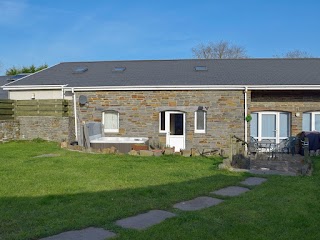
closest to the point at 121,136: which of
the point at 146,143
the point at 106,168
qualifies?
the point at 146,143

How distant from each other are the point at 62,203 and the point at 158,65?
16573mm

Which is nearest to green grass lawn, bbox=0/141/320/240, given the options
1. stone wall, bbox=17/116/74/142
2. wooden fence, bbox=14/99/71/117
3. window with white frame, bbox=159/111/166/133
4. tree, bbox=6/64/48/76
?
window with white frame, bbox=159/111/166/133

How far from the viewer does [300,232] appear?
5441 mm

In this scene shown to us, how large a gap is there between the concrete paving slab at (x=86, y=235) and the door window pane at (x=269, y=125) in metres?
14.9

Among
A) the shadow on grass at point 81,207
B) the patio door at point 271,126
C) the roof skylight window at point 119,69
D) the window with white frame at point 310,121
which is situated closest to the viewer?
the shadow on grass at point 81,207

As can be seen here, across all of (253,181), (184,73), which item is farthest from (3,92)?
(253,181)

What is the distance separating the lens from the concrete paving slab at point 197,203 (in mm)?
6688

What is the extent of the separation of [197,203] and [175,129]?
11.3 m

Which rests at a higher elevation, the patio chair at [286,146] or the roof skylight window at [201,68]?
the roof skylight window at [201,68]

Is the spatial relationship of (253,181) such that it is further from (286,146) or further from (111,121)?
(111,121)

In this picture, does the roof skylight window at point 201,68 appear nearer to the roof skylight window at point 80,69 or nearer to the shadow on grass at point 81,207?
the roof skylight window at point 80,69

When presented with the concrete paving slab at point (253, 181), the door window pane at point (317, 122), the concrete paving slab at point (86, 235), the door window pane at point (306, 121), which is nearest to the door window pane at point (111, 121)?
the door window pane at point (306, 121)

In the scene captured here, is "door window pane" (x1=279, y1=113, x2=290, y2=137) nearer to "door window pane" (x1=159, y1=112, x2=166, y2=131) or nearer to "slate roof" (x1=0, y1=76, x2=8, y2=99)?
"door window pane" (x1=159, y1=112, x2=166, y2=131)

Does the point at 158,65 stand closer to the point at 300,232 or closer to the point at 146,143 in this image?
the point at 146,143
